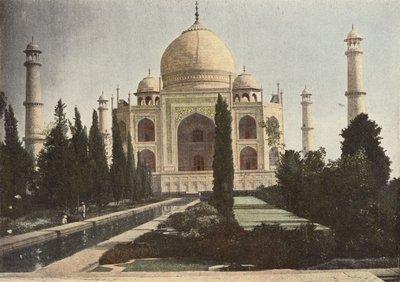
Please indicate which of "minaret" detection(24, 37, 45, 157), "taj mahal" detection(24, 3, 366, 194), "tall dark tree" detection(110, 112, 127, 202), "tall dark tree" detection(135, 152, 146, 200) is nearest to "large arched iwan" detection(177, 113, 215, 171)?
"taj mahal" detection(24, 3, 366, 194)

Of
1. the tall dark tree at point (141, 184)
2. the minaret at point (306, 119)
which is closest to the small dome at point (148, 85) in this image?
the minaret at point (306, 119)

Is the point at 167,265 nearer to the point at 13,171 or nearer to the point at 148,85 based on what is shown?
the point at 13,171

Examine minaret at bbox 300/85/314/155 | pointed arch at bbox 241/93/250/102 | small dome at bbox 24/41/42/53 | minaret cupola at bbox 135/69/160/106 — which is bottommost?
minaret at bbox 300/85/314/155

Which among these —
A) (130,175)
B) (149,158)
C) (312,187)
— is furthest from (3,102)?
(149,158)

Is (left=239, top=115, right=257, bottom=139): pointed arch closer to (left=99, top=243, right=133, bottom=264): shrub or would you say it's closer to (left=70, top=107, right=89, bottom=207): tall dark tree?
(left=70, top=107, right=89, bottom=207): tall dark tree

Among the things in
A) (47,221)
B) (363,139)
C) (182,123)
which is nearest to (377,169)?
(363,139)

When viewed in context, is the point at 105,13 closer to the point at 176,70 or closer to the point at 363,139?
the point at 363,139
